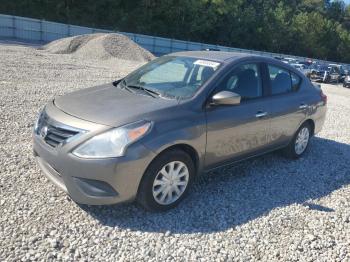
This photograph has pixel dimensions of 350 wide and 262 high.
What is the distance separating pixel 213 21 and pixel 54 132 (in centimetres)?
5041

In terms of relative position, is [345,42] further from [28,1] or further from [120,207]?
[120,207]

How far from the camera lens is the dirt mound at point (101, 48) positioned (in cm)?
1983

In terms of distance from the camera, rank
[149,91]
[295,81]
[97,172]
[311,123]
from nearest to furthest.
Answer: [97,172], [149,91], [295,81], [311,123]

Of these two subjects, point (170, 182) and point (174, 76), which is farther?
point (174, 76)

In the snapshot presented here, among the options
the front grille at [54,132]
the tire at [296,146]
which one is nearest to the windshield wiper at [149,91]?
the front grille at [54,132]

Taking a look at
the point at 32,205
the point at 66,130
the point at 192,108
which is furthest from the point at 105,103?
the point at 32,205

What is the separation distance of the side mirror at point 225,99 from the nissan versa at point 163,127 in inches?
0.5

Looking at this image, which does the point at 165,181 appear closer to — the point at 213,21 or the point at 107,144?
the point at 107,144

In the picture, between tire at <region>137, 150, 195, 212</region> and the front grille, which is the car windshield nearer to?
tire at <region>137, 150, 195, 212</region>

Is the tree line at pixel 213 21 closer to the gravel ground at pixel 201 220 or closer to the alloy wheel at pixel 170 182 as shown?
the gravel ground at pixel 201 220

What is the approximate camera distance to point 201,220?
3938mm

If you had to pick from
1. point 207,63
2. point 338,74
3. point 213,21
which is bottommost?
point 338,74

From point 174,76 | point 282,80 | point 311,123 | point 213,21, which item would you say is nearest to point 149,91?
point 174,76

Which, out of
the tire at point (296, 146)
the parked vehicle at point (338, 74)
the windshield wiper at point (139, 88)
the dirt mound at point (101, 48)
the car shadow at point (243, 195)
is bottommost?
the parked vehicle at point (338, 74)
